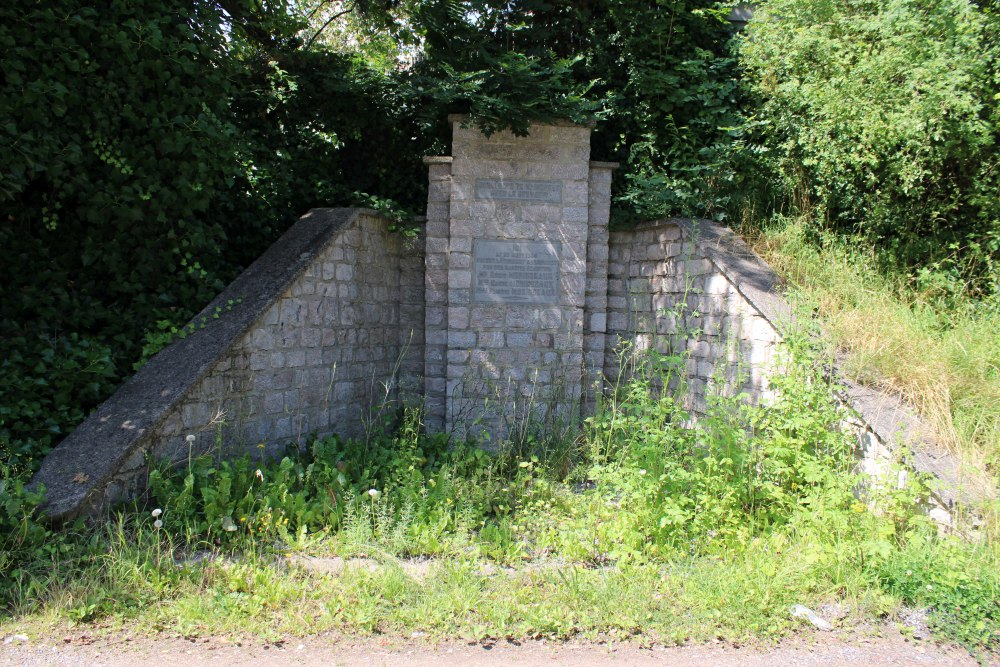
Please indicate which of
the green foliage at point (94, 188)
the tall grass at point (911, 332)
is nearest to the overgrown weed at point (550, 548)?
the tall grass at point (911, 332)

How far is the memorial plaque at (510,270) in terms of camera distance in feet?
21.4

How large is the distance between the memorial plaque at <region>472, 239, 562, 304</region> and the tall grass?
2.06 meters

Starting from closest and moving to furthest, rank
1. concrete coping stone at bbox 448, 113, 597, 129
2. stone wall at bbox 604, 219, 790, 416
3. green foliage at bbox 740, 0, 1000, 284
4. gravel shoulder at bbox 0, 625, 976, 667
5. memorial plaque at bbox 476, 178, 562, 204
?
gravel shoulder at bbox 0, 625, 976, 667 → green foliage at bbox 740, 0, 1000, 284 → stone wall at bbox 604, 219, 790, 416 → concrete coping stone at bbox 448, 113, 597, 129 → memorial plaque at bbox 476, 178, 562, 204

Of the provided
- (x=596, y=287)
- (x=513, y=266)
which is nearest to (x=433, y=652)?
(x=513, y=266)

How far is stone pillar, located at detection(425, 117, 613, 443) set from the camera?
21.4 ft

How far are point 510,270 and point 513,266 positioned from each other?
5cm

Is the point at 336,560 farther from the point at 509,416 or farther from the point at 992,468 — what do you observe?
the point at 992,468

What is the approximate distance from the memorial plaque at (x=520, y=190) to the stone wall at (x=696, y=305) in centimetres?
93

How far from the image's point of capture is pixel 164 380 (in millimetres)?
4758

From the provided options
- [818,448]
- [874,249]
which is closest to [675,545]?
→ [818,448]

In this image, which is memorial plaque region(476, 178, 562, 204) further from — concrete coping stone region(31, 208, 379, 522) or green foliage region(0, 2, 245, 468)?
green foliage region(0, 2, 245, 468)

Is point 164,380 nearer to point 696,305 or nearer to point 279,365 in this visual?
point 279,365

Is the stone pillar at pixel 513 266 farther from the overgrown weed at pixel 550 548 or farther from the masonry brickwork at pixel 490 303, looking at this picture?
the overgrown weed at pixel 550 548

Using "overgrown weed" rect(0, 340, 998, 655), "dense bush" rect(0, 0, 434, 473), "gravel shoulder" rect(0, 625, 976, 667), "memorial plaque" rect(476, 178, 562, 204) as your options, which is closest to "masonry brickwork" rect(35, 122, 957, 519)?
"memorial plaque" rect(476, 178, 562, 204)
